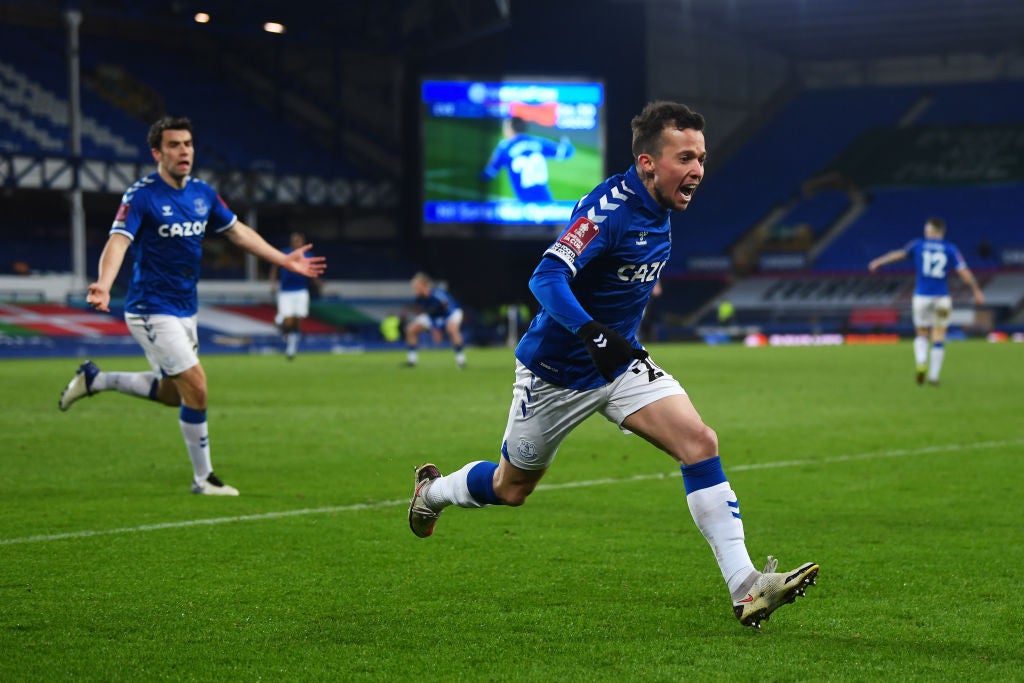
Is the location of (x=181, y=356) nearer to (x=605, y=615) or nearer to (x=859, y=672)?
(x=605, y=615)

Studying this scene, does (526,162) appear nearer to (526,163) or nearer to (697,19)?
(526,163)

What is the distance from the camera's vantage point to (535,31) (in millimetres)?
46688

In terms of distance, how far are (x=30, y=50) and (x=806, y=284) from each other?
3135 cm

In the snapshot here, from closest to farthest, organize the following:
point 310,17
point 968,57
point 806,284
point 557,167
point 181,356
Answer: point 181,356 → point 557,167 → point 310,17 → point 806,284 → point 968,57

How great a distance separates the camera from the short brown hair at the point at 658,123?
5363 millimetres

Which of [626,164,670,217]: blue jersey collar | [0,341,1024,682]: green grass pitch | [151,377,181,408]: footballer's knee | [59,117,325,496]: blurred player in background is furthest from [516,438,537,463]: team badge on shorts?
[151,377,181,408]: footballer's knee

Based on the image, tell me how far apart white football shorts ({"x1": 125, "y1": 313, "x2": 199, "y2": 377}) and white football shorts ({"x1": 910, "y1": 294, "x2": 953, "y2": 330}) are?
46.9ft

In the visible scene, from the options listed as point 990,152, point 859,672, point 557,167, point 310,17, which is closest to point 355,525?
point 859,672

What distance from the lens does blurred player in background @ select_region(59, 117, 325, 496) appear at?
888 cm

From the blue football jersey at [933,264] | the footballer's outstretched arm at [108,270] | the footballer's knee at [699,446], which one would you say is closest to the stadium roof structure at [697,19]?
the blue football jersey at [933,264]

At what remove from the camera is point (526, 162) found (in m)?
41.4

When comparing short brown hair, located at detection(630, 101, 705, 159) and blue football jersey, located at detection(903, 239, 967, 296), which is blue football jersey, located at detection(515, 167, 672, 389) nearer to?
short brown hair, located at detection(630, 101, 705, 159)

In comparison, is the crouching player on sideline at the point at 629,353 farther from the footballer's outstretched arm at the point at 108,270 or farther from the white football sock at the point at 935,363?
the white football sock at the point at 935,363

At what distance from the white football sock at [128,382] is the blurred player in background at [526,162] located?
31093 mm
